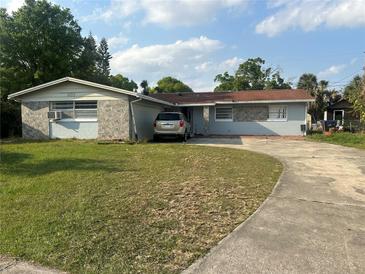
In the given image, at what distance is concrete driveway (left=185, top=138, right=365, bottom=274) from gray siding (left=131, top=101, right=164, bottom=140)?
1118 centimetres

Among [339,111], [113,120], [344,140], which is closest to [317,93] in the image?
[339,111]

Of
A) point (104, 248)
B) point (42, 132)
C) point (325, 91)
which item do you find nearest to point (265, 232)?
point (104, 248)

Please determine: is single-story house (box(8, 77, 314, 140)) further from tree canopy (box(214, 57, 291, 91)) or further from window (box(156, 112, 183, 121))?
tree canopy (box(214, 57, 291, 91))

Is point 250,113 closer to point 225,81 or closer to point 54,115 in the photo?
point 54,115

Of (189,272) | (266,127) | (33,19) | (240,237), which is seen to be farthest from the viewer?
(33,19)

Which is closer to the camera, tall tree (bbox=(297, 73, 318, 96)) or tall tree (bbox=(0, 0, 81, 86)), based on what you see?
tall tree (bbox=(0, 0, 81, 86))

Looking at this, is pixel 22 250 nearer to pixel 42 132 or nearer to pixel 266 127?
pixel 42 132

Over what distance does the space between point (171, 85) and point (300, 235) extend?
5882 cm

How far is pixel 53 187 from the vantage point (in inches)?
258

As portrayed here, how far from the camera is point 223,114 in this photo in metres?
23.7

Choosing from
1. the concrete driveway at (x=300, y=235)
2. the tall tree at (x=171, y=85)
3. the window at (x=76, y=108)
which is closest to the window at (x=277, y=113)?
the window at (x=76, y=108)

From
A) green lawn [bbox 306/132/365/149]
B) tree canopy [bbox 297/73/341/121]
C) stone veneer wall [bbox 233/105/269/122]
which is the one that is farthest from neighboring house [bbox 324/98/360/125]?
green lawn [bbox 306/132/365/149]

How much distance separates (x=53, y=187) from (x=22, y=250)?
2696 millimetres

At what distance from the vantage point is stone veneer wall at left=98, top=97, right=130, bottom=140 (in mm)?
16656
